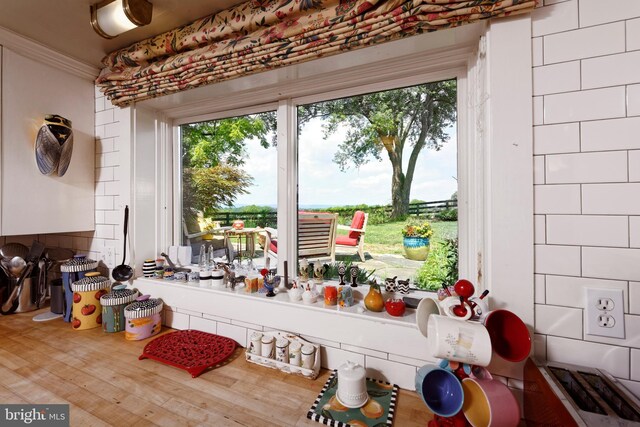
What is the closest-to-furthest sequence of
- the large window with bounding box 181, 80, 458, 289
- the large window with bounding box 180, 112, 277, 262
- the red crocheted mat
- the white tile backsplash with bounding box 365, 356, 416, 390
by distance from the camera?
the white tile backsplash with bounding box 365, 356, 416, 390 < the red crocheted mat < the large window with bounding box 181, 80, 458, 289 < the large window with bounding box 180, 112, 277, 262

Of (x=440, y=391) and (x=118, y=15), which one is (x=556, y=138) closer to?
(x=440, y=391)

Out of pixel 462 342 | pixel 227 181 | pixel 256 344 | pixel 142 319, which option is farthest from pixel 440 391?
pixel 227 181

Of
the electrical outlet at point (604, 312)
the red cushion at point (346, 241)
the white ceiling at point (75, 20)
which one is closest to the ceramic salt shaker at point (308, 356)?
the red cushion at point (346, 241)

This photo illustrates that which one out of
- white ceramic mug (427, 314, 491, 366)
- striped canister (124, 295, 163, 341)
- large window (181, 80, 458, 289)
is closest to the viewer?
white ceramic mug (427, 314, 491, 366)

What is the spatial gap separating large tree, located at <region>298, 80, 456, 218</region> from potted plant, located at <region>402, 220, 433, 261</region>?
0.07m

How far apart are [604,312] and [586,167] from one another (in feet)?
1.24

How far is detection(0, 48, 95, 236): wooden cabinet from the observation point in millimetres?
1235

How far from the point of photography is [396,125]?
1.14 meters

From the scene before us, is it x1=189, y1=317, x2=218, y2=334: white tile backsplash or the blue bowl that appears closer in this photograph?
the blue bowl

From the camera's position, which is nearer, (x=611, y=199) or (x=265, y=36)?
(x=611, y=199)

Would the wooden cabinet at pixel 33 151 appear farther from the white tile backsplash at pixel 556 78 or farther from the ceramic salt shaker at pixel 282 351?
the white tile backsplash at pixel 556 78

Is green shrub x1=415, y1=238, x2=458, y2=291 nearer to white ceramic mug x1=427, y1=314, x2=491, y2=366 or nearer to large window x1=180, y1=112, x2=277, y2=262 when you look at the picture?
white ceramic mug x1=427, y1=314, x2=491, y2=366

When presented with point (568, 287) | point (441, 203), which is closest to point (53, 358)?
point (441, 203)

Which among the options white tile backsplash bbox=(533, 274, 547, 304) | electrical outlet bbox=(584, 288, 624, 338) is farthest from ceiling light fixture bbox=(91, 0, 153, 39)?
electrical outlet bbox=(584, 288, 624, 338)
